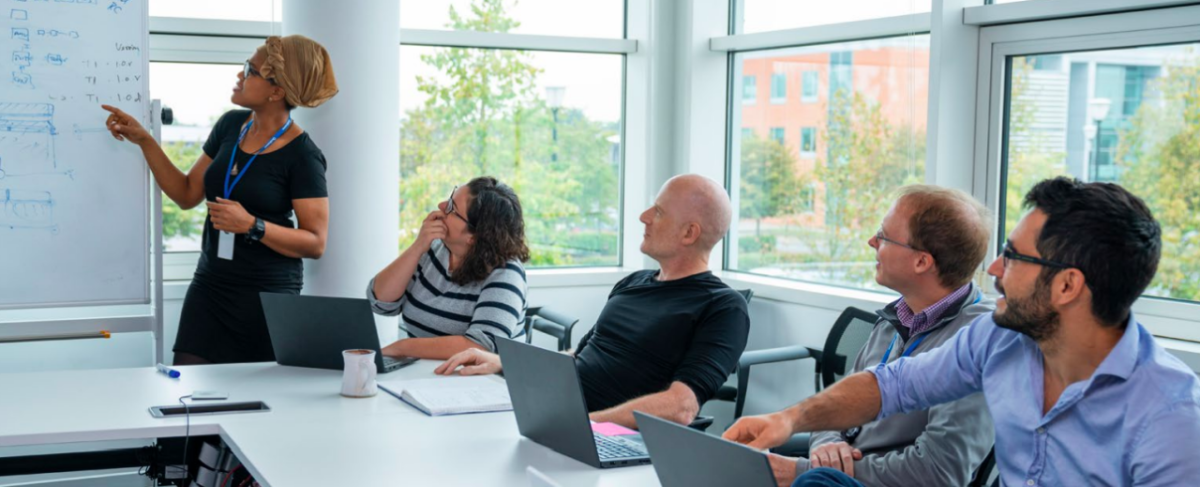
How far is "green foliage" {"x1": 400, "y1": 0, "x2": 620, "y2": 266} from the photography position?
4.88 metres

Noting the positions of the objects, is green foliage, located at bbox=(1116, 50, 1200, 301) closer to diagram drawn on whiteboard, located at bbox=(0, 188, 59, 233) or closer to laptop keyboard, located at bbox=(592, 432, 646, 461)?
laptop keyboard, located at bbox=(592, 432, 646, 461)

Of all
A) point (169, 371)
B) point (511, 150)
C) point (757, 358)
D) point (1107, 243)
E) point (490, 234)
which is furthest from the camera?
point (511, 150)

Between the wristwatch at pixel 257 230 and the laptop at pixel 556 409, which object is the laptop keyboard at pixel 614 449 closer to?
the laptop at pixel 556 409

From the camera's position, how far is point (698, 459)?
4.96 ft

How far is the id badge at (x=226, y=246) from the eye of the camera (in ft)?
11.4

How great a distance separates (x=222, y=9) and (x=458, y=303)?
1.95 meters

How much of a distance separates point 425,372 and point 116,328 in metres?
1.38

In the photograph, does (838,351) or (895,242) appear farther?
(838,351)

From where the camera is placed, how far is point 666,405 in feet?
8.69

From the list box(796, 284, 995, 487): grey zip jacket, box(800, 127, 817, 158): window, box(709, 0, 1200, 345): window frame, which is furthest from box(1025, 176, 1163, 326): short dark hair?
box(800, 127, 817, 158): window

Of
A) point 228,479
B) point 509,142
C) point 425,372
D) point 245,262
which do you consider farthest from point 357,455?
point 509,142

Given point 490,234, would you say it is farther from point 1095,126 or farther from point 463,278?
point 1095,126

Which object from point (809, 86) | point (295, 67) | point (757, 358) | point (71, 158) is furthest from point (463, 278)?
point (809, 86)

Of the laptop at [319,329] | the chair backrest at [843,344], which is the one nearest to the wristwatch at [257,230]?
the laptop at [319,329]
